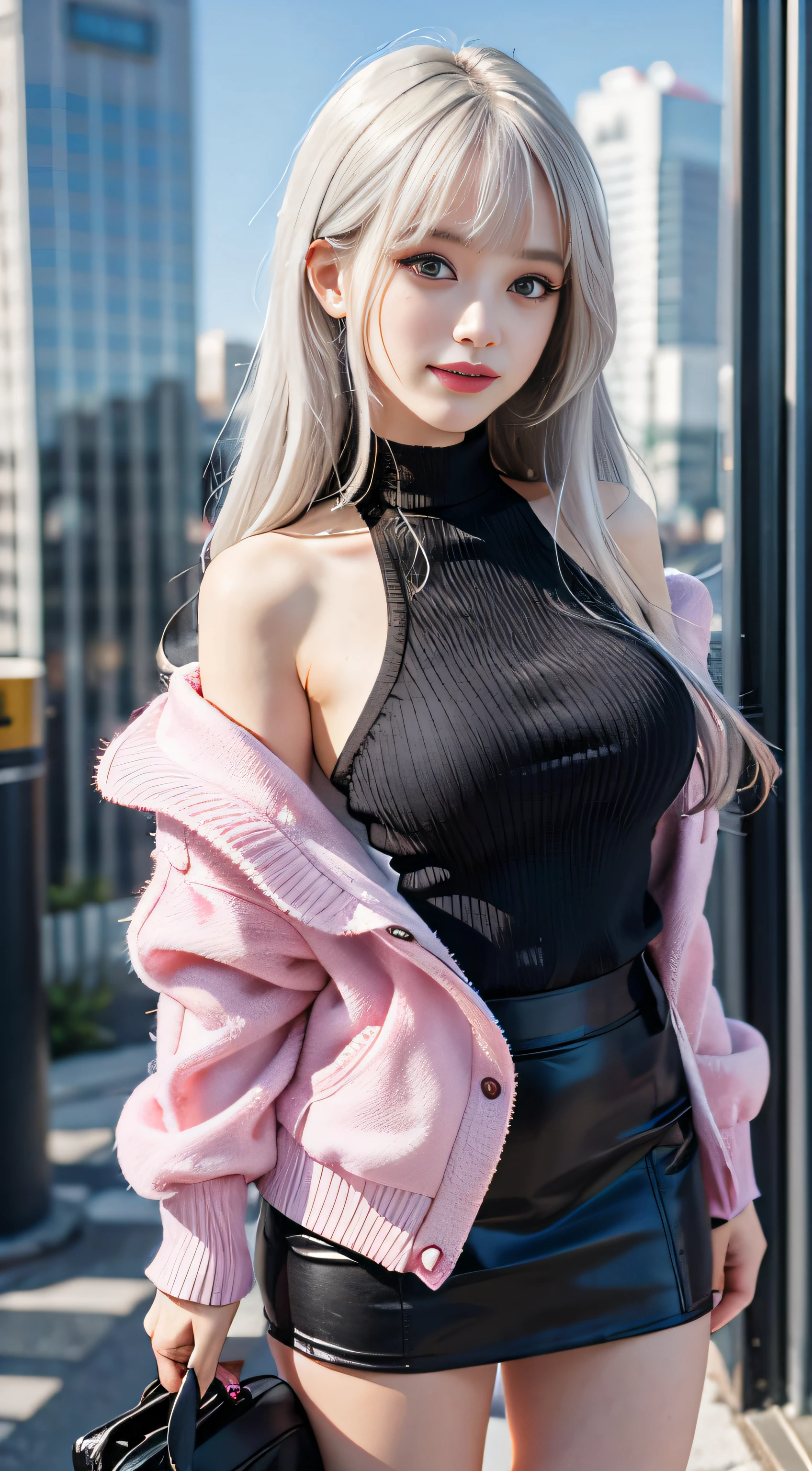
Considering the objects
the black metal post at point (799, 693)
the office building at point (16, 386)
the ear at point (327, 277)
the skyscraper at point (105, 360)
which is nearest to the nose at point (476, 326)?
the ear at point (327, 277)

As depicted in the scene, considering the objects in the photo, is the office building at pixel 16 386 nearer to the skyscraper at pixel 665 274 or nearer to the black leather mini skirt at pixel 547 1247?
the skyscraper at pixel 665 274

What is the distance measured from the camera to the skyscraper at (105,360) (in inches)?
193

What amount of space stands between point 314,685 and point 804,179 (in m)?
1.20

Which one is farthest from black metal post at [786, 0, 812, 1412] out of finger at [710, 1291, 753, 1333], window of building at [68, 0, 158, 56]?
window of building at [68, 0, 158, 56]

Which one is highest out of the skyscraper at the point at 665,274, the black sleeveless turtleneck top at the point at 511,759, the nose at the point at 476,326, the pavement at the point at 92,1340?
the skyscraper at the point at 665,274

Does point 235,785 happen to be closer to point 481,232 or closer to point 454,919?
point 454,919

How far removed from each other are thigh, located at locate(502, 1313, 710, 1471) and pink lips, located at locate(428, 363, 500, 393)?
92 centimetres

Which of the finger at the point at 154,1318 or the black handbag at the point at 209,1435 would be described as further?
the finger at the point at 154,1318

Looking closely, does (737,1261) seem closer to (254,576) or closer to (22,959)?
(254,576)

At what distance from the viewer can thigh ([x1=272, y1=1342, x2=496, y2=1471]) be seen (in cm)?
101

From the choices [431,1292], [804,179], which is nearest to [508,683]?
[431,1292]

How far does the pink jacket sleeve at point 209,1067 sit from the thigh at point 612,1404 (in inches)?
12.3

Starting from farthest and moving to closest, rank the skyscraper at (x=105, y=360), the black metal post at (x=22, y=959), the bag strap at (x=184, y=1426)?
1. the skyscraper at (x=105, y=360)
2. the black metal post at (x=22, y=959)
3. the bag strap at (x=184, y=1426)

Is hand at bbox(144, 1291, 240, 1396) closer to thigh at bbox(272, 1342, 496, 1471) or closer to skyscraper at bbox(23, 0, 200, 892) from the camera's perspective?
thigh at bbox(272, 1342, 496, 1471)
